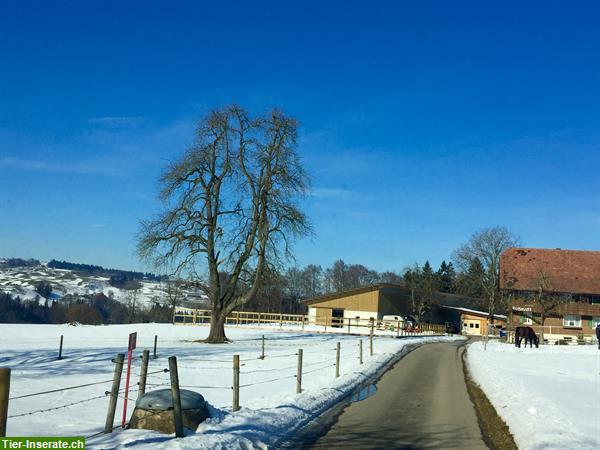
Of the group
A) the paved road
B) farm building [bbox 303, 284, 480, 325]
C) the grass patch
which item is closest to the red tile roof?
farm building [bbox 303, 284, 480, 325]

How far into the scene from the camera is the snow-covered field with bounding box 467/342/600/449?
10.2 m

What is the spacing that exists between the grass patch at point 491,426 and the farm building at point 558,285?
51.0 metres

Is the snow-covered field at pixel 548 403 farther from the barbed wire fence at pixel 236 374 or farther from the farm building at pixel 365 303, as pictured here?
the farm building at pixel 365 303

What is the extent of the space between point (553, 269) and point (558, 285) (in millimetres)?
3077

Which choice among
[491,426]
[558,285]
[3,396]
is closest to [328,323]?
[558,285]

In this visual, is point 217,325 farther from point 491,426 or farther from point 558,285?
point 558,285

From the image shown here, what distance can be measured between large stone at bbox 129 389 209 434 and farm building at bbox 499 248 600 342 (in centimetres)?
5883

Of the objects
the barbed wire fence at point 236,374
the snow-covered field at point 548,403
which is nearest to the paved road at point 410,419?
the snow-covered field at point 548,403

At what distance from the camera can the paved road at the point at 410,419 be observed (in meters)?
9.79

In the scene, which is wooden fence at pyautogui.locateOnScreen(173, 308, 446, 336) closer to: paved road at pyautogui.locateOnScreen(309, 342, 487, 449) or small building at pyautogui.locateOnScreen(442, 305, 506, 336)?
small building at pyautogui.locateOnScreen(442, 305, 506, 336)

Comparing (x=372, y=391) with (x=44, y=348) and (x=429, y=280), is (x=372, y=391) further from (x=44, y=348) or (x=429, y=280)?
(x=429, y=280)

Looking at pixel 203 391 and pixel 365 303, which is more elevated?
pixel 365 303

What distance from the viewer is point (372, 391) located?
16.4 meters

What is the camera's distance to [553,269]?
7162 cm
